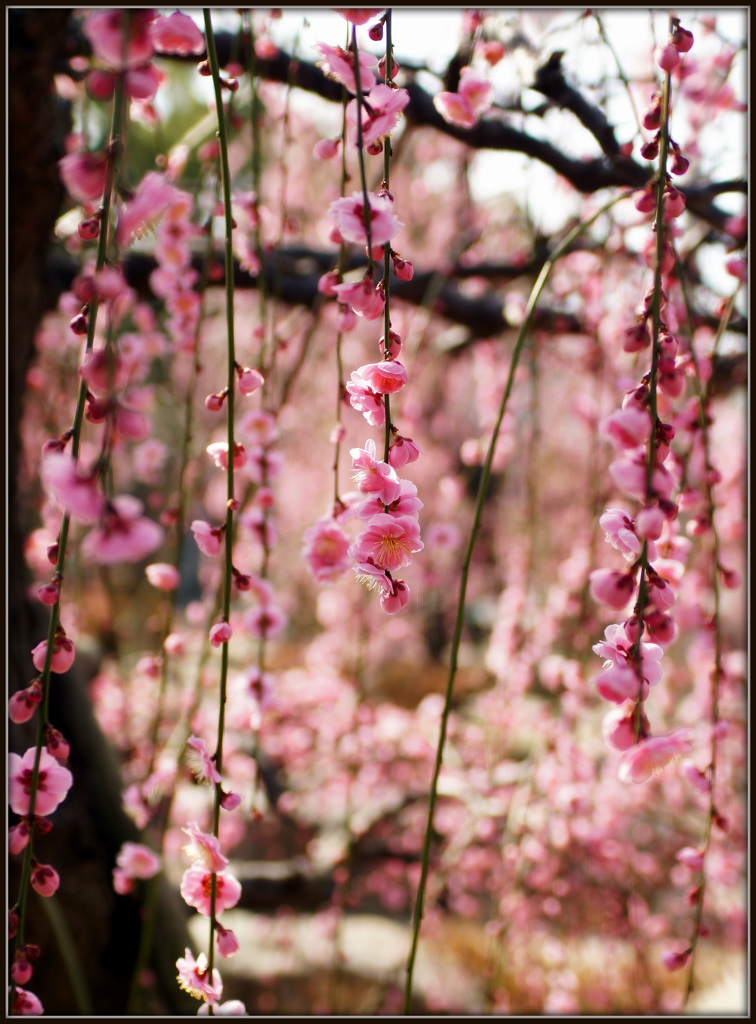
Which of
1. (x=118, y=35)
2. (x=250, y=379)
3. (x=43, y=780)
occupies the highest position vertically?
(x=118, y=35)

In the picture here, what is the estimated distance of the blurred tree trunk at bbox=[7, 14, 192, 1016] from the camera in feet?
3.70

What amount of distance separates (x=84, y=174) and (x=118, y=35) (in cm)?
7

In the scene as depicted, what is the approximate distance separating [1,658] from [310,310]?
35.8 inches

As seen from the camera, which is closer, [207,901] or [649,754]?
[649,754]

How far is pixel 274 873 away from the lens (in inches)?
75.9

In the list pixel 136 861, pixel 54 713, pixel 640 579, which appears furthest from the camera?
pixel 54 713

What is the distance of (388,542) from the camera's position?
57cm

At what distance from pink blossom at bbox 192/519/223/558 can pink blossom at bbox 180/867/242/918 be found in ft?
0.86

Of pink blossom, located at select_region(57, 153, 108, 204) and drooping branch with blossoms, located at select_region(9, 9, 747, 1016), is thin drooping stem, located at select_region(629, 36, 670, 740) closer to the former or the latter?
drooping branch with blossoms, located at select_region(9, 9, 747, 1016)

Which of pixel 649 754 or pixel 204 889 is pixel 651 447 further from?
pixel 204 889

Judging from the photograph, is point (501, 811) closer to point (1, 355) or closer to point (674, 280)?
point (674, 280)

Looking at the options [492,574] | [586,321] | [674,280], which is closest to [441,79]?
[674,280]

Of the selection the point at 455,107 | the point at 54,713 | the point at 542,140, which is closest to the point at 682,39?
the point at 455,107

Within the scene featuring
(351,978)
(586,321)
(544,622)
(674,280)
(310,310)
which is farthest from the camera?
(351,978)
